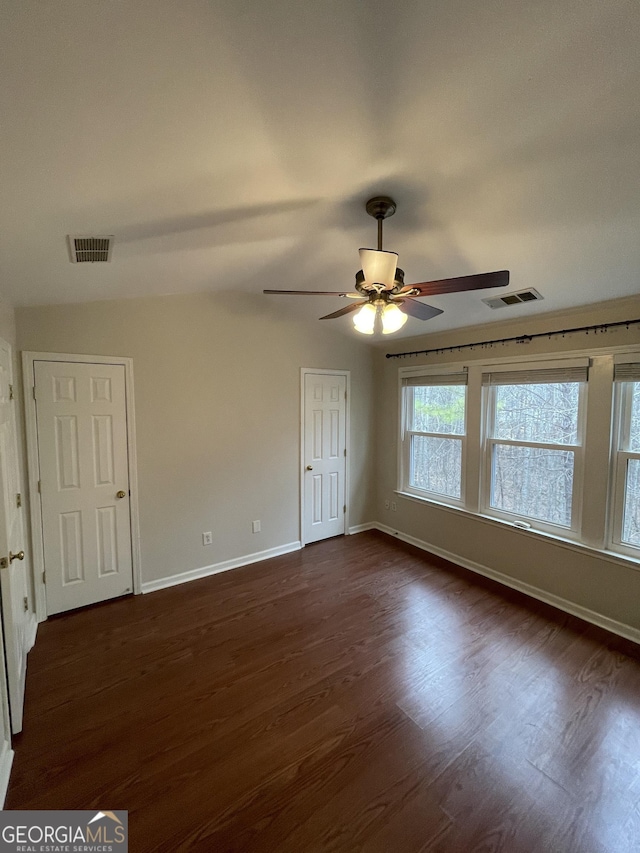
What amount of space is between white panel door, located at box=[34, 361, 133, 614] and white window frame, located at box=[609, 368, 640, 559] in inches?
150

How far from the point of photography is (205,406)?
3.27 meters

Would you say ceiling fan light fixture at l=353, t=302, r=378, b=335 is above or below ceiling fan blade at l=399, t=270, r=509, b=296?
below

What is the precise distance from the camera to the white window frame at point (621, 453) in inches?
101

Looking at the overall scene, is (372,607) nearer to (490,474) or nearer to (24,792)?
(490,474)

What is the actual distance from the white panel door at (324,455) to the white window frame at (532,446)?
157cm

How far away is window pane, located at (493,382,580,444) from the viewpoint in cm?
286

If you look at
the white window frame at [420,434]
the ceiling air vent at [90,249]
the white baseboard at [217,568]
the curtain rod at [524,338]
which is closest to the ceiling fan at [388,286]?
the ceiling air vent at [90,249]

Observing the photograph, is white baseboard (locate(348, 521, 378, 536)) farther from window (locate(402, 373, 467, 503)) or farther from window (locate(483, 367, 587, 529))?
window (locate(483, 367, 587, 529))

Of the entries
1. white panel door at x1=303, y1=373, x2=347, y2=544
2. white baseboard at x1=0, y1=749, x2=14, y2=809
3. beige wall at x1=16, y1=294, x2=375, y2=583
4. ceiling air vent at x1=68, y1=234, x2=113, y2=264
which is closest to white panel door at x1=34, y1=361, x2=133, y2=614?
beige wall at x1=16, y1=294, x2=375, y2=583

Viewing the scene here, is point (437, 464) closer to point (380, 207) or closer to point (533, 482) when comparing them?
point (533, 482)

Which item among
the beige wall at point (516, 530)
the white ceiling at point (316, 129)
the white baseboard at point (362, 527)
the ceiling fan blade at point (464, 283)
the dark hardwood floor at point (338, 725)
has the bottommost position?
the dark hardwood floor at point (338, 725)

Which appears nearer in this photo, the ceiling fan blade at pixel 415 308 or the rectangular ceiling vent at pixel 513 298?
the ceiling fan blade at pixel 415 308

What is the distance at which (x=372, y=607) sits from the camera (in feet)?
9.34

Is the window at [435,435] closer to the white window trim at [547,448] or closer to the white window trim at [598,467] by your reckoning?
the white window trim at [547,448]
